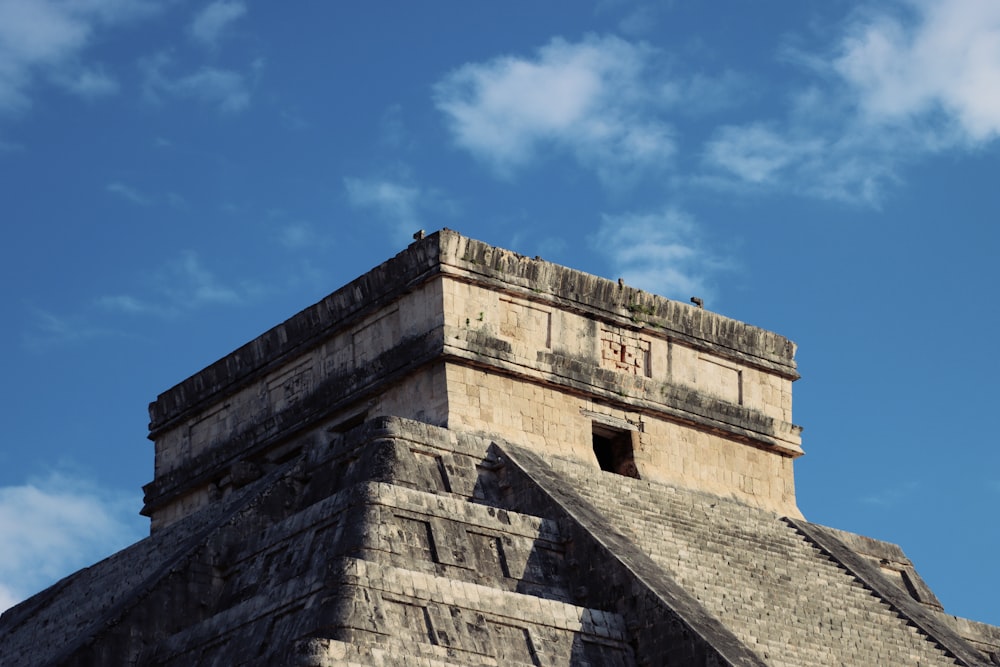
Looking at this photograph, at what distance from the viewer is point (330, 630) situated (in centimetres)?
1812

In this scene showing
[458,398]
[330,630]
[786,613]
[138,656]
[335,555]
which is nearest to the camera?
[330,630]

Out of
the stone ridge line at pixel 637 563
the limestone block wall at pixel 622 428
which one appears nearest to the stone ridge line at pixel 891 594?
the limestone block wall at pixel 622 428

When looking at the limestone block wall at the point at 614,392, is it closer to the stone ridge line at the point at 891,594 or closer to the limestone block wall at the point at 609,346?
the limestone block wall at the point at 609,346

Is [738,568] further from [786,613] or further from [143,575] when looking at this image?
[143,575]

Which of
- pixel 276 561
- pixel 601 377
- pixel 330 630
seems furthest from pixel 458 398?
pixel 330 630

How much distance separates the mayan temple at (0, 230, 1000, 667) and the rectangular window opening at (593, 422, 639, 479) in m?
0.03

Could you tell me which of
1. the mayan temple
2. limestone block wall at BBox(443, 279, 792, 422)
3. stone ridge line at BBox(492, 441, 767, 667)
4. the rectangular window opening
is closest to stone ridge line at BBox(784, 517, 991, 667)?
the mayan temple

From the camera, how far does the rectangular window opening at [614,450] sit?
2575 cm

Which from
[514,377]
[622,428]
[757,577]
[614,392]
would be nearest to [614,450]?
[622,428]

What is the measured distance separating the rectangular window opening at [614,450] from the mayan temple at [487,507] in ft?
0.10

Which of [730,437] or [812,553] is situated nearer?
[812,553]

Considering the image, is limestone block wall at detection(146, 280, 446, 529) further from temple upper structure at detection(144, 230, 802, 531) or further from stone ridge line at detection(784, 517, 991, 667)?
stone ridge line at detection(784, 517, 991, 667)

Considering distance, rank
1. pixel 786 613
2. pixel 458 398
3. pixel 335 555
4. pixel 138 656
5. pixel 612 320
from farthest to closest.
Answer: pixel 612 320 < pixel 458 398 < pixel 786 613 < pixel 138 656 < pixel 335 555

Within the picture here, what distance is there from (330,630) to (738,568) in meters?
6.53
